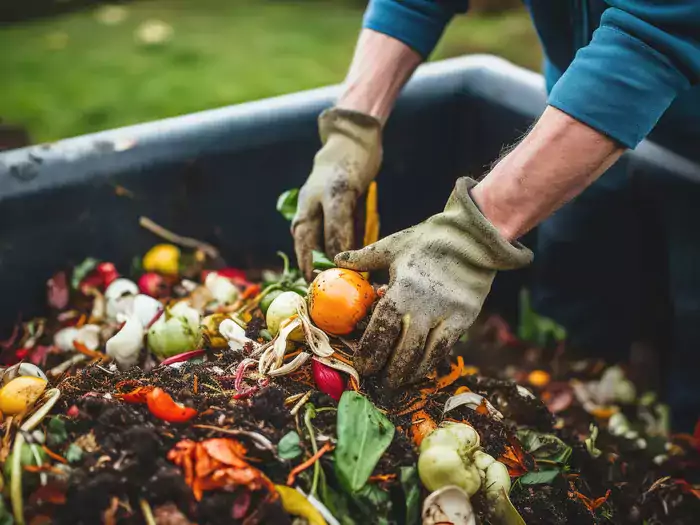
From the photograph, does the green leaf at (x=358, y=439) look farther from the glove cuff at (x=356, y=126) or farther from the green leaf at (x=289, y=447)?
the glove cuff at (x=356, y=126)

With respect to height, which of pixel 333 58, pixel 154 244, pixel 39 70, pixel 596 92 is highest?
pixel 596 92

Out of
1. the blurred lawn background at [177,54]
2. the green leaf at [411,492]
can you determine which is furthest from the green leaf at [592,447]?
the blurred lawn background at [177,54]

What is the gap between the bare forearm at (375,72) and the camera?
1.70 meters

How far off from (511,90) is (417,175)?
37 centimetres

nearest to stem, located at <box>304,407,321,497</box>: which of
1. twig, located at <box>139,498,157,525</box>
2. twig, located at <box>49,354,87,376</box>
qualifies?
twig, located at <box>139,498,157,525</box>

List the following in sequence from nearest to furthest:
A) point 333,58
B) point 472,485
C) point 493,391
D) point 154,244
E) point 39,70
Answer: point 472,485 < point 493,391 < point 154,244 < point 39,70 < point 333,58

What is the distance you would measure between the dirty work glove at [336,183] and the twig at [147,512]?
26.7 inches

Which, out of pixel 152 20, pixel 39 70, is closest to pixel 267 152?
pixel 39 70

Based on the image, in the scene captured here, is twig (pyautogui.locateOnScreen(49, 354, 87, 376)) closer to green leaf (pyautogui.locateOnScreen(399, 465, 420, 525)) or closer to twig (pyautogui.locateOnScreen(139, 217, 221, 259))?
twig (pyautogui.locateOnScreen(139, 217, 221, 259))

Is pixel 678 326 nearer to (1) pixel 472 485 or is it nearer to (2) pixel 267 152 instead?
(1) pixel 472 485

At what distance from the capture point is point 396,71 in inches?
67.9

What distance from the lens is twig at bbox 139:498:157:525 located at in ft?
3.37

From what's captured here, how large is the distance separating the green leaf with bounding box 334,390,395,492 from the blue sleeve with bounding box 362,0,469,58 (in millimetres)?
907

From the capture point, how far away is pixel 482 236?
1.26m
